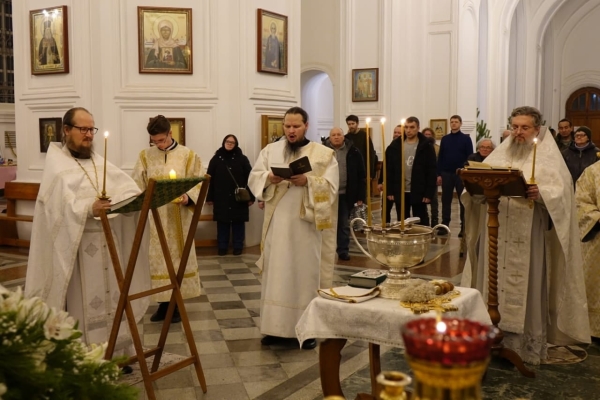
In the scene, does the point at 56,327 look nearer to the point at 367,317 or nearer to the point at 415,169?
the point at 367,317

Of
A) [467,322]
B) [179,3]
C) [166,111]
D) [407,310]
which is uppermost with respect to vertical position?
[179,3]

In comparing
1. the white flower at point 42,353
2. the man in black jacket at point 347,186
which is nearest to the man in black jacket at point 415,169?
the man in black jacket at point 347,186

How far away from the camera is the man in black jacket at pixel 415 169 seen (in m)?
9.15

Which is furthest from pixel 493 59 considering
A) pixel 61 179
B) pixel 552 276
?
pixel 61 179

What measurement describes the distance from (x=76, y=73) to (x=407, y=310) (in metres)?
7.27

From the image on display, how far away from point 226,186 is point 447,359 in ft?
25.9

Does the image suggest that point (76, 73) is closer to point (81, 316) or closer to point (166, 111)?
point (166, 111)

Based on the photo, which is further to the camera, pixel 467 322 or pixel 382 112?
pixel 382 112

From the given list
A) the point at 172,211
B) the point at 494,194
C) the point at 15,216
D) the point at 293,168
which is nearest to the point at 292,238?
A: the point at 293,168

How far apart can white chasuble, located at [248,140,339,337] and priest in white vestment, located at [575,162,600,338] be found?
73.7 inches

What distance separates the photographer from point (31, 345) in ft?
4.67

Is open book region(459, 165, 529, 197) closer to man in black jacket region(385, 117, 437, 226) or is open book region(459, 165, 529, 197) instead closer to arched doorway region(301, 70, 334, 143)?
man in black jacket region(385, 117, 437, 226)

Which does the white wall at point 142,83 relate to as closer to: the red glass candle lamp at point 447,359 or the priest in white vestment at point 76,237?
the priest in white vestment at point 76,237

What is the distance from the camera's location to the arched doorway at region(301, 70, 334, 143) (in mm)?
18534
